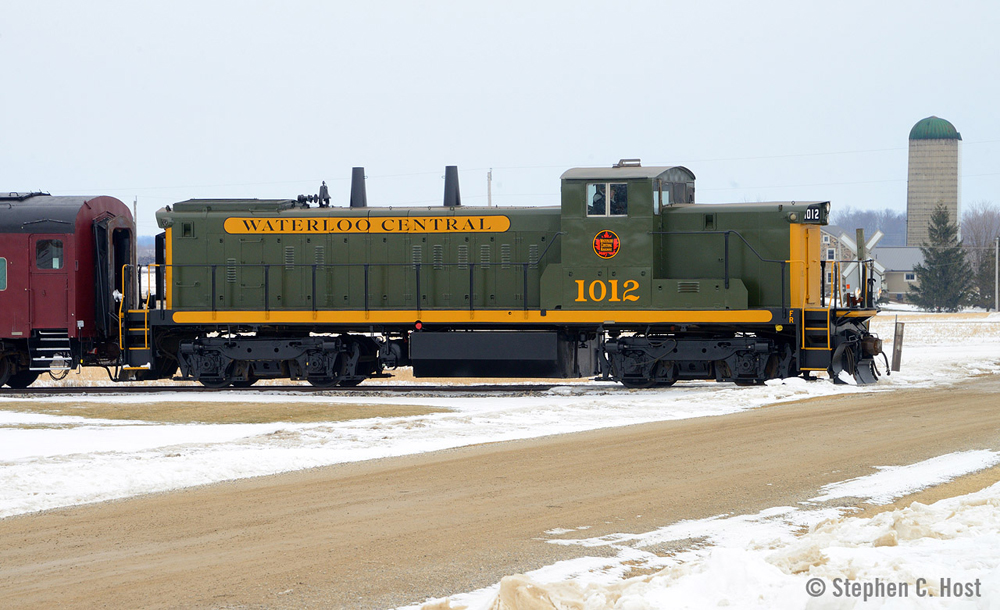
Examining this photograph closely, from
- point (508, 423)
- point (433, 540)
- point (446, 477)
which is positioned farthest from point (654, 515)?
point (508, 423)

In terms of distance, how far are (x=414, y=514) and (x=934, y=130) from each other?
113 m

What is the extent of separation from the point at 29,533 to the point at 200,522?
3.78ft

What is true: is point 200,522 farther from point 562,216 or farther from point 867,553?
point 562,216

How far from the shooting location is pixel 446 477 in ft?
30.8

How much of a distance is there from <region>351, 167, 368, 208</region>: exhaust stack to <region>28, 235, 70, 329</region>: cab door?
17.7 feet

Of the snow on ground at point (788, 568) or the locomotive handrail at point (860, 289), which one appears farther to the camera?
A: the locomotive handrail at point (860, 289)

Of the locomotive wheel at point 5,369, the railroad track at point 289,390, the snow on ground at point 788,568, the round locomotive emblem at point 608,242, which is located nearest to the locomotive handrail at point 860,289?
the round locomotive emblem at point 608,242

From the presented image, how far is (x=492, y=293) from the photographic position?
1917 cm

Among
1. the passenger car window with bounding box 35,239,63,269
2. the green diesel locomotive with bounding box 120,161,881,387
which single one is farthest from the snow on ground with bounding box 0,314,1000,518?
the passenger car window with bounding box 35,239,63,269

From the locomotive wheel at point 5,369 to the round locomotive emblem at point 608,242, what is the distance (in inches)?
448

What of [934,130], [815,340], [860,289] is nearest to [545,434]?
[815,340]

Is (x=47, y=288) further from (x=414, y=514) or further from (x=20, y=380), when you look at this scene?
(x=414, y=514)

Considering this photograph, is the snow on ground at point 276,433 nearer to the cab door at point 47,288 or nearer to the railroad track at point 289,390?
the railroad track at point 289,390

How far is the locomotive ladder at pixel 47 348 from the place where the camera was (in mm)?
19094
